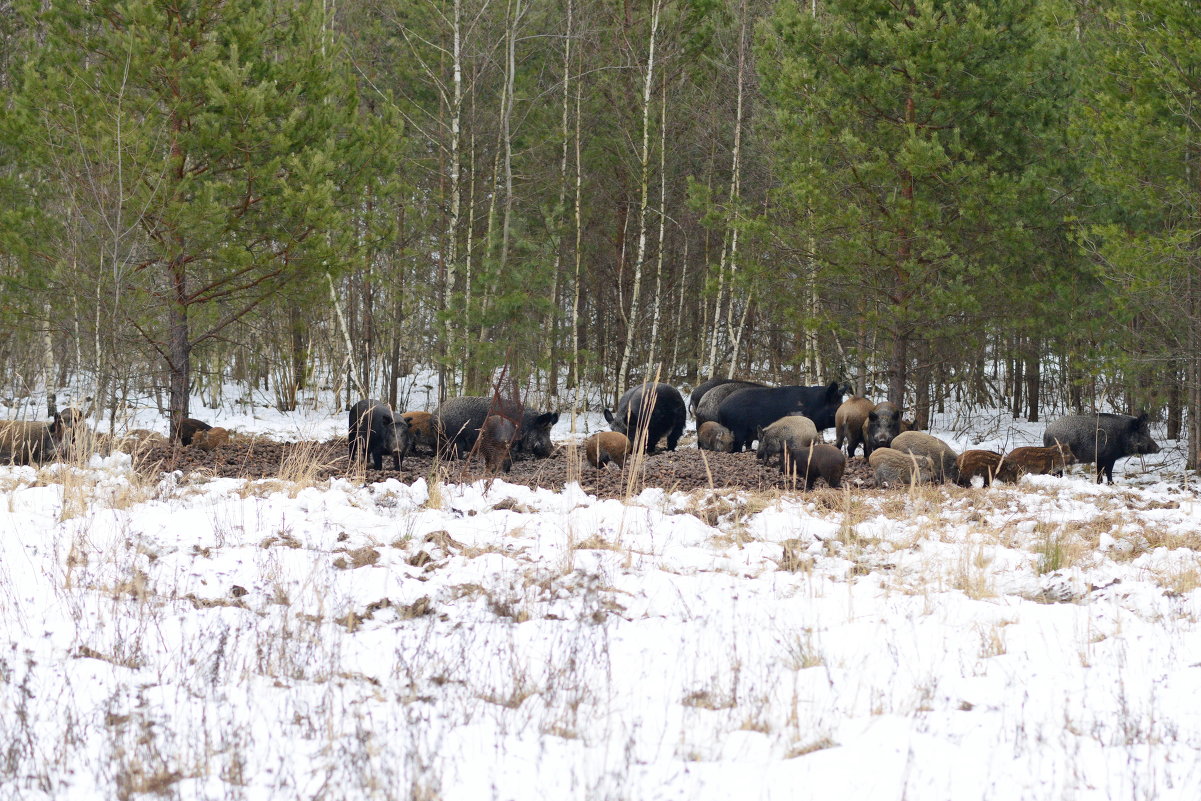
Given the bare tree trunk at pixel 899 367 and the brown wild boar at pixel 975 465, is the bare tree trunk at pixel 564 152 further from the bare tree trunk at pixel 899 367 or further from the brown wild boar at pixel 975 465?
the brown wild boar at pixel 975 465

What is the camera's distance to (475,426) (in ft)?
42.4

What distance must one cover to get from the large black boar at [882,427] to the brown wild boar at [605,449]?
3.44m

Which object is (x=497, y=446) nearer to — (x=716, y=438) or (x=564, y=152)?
(x=716, y=438)

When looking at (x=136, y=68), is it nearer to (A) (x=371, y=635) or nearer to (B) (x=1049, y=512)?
(A) (x=371, y=635)

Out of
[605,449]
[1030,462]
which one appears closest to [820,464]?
[605,449]

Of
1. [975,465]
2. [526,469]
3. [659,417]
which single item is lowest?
[526,469]

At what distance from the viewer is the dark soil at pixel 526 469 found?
991 centimetres

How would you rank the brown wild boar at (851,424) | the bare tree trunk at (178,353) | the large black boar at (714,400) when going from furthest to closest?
the large black boar at (714,400) < the brown wild boar at (851,424) < the bare tree trunk at (178,353)

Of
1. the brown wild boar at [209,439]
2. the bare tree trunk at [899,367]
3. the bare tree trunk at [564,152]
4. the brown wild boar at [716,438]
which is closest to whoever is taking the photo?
the brown wild boar at [209,439]

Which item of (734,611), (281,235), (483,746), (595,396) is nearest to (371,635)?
(483,746)

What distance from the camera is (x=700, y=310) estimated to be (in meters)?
29.1

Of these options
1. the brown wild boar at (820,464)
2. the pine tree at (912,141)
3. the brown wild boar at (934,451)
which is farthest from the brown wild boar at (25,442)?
the pine tree at (912,141)

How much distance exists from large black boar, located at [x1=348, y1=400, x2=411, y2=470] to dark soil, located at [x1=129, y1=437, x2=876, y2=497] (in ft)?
0.69

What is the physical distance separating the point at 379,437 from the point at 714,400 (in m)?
5.67
